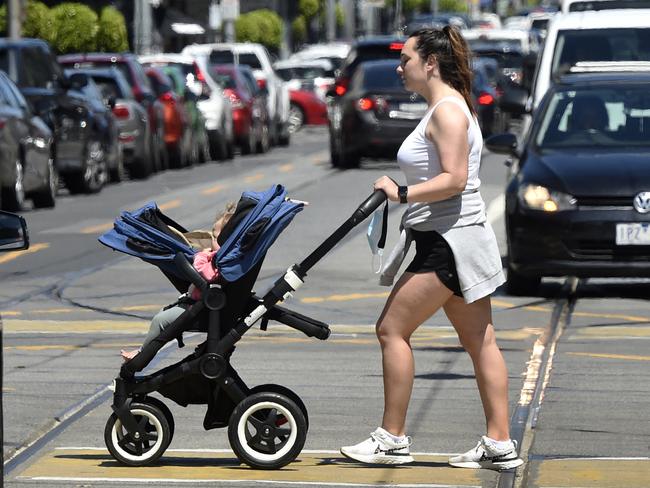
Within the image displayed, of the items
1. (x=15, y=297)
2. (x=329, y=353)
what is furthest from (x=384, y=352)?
(x=15, y=297)

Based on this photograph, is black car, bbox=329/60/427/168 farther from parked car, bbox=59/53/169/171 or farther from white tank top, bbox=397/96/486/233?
white tank top, bbox=397/96/486/233

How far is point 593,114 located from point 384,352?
7345 mm

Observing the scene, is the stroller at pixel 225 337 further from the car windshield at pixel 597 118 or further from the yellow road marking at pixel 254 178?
the yellow road marking at pixel 254 178

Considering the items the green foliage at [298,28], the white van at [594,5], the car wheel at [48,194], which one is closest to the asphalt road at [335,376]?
the white van at [594,5]

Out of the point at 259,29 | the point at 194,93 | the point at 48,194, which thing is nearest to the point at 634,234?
the point at 48,194

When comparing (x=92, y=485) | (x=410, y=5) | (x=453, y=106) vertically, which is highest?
(x=453, y=106)

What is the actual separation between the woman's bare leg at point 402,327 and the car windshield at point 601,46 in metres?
10.4

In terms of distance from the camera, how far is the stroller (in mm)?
7711

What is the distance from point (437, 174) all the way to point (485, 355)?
27.7 inches

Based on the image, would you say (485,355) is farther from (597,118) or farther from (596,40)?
(596,40)

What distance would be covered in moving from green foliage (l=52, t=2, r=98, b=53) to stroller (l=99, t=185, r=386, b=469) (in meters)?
39.2

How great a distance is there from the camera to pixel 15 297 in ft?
47.2

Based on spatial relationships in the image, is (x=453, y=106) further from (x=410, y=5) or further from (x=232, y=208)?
(x=410, y=5)

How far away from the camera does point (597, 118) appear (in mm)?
14844
